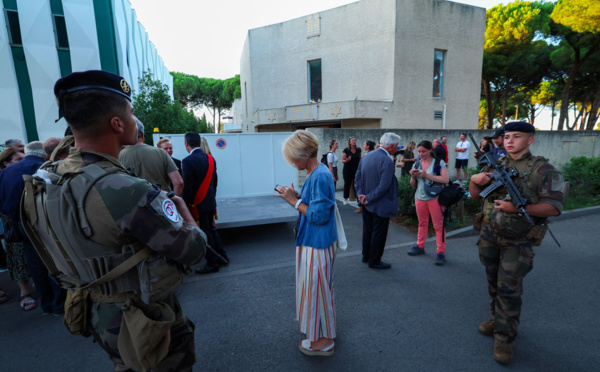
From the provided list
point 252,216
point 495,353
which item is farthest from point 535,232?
A: point 252,216

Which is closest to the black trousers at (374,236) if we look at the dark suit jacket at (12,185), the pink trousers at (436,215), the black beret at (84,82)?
the pink trousers at (436,215)

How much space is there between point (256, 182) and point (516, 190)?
554 centimetres

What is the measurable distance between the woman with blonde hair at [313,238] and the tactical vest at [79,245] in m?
1.14

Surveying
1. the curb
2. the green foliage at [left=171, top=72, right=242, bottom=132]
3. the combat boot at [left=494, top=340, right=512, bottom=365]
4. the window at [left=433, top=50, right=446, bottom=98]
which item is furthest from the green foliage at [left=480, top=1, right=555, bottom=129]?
the green foliage at [left=171, top=72, right=242, bottom=132]

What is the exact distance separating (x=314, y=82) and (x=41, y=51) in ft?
42.3

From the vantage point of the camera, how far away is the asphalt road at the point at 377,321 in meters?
2.48

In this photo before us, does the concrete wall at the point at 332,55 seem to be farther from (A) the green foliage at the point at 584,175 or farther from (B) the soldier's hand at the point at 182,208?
(B) the soldier's hand at the point at 182,208

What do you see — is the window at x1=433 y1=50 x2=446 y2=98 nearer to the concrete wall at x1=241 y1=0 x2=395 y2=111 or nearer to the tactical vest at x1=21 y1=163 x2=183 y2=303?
the concrete wall at x1=241 y1=0 x2=395 y2=111

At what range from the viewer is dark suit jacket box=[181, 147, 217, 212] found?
12.9 feet

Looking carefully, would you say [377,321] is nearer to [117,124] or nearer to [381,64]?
[117,124]

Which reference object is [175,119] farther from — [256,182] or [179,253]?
[179,253]

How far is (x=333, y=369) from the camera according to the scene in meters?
2.39

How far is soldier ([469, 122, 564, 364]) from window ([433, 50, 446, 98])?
16.0 meters

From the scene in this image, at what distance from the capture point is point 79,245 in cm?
120
